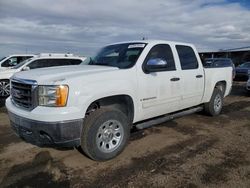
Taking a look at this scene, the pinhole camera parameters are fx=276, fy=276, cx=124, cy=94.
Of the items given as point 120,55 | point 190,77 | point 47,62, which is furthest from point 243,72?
point 120,55

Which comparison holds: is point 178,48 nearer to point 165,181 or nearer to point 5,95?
point 165,181

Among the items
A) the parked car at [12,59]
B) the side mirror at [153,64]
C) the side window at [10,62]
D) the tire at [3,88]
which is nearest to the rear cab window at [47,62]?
the tire at [3,88]

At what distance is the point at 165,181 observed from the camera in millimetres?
3684

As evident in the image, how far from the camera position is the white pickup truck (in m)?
3.79

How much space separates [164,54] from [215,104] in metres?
2.69

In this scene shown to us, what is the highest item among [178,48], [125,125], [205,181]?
[178,48]

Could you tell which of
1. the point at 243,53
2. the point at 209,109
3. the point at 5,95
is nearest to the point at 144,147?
the point at 209,109

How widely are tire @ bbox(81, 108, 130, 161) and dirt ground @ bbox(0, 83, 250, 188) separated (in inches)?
6.7

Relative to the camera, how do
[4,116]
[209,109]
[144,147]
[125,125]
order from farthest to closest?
[4,116], [209,109], [144,147], [125,125]

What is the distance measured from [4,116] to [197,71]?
5.35 metres

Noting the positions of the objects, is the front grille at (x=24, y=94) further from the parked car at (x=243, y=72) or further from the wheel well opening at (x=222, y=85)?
the parked car at (x=243, y=72)

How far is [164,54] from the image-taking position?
5500 mm

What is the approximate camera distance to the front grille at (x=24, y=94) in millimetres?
3894

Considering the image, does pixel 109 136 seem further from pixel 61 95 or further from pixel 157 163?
pixel 61 95
